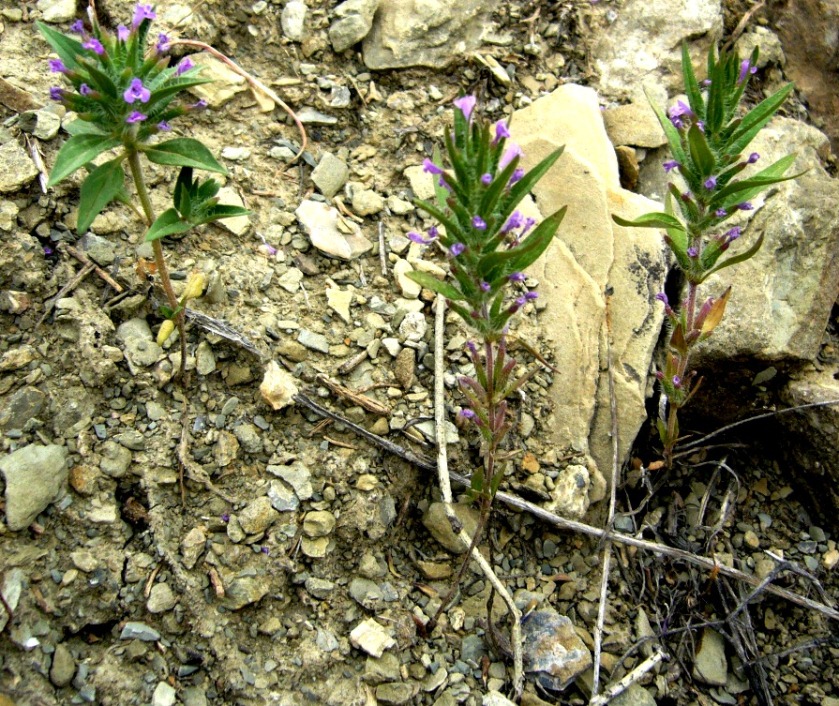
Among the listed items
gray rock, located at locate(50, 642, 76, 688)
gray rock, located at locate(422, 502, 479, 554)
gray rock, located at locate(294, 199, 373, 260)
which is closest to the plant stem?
gray rock, located at locate(294, 199, 373, 260)

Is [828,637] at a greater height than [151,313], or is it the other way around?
[151,313]

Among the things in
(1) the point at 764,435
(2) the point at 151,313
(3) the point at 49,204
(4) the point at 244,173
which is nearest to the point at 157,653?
(2) the point at 151,313

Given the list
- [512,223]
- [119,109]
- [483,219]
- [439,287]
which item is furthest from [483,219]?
[119,109]

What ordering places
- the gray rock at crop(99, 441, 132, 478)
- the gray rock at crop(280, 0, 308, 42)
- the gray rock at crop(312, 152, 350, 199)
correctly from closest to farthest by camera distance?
the gray rock at crop(99, 441, 132, 478), the gray rock at crop(312, 152, 350, 199), the gray rock at crop(280, 0, 308, 42)

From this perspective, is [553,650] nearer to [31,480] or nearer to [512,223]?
[512,223]

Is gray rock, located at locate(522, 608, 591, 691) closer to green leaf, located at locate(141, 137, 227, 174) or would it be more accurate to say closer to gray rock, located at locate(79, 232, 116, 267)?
green leaf, located at locate(141, 137, 227, 174)

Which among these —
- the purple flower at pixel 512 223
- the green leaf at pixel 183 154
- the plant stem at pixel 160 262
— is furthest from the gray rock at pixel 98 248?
the purple flower at pixel 512 223

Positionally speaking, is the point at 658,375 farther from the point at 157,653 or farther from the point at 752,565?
the point at 157,653
